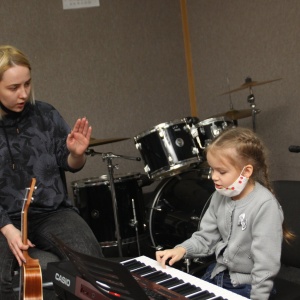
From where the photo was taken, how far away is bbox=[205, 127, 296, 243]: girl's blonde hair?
1.87 metres

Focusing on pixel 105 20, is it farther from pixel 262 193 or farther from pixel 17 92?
pixel 262 193

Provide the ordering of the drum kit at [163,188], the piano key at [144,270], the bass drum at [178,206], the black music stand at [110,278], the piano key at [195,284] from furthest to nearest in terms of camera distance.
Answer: the drum kit at [163,188]
the bass drum at [178,206]
the piano key at [144,270]
the piano key at [195,284]
the black music stand at [110,278]

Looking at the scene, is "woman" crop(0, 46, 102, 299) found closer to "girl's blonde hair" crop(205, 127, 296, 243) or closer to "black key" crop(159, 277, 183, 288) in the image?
"girl's blonde hair" crop(205, 127, 296, 243)

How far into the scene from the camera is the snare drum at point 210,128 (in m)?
3.35

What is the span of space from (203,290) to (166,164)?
6.53ft

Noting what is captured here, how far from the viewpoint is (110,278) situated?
51.1 inches

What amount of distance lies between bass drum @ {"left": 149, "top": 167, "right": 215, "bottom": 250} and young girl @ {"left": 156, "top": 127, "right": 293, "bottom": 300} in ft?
3.68

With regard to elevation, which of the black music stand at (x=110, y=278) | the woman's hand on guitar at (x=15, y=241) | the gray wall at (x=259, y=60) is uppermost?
the gray wall at (x=259, y=60)

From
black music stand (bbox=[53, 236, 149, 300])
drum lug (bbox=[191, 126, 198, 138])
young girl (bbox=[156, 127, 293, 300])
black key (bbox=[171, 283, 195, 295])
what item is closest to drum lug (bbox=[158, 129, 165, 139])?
drum lug (bbox=[191, 126, 198, 138])

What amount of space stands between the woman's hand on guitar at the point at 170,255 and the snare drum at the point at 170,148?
153cm

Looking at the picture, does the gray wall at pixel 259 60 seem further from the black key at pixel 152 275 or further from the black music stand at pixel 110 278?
the black music stand at pixel 110 278

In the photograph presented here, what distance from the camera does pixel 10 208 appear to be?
2.53m

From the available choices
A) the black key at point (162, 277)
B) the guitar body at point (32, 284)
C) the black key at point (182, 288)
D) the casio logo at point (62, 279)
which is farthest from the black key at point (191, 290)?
the guitar body at point (32, 284)

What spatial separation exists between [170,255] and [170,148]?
1.67 m
